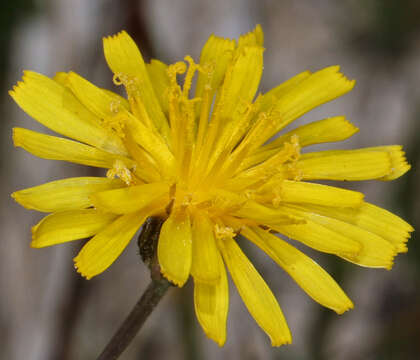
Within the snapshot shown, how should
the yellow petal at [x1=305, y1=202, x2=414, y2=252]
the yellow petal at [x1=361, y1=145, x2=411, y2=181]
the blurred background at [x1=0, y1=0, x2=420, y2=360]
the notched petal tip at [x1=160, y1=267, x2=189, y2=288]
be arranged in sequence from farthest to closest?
the blurred background at [x1=0, y1=0, x2=420, y2=360] < the yellow petal at [x1=361, y1=145, x2=411, y2=181] < the yellow petal at [x1=305, y1=202, x2=414, y2=252] < the notched petal tip at [x1=160, y1=267, x2=189, y2=288]

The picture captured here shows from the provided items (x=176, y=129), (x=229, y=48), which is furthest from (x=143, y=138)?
(x=229, y=48)

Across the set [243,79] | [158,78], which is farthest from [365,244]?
[158,78]

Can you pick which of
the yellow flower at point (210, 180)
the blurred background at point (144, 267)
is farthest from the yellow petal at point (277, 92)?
the blurred background at point (144, 267)

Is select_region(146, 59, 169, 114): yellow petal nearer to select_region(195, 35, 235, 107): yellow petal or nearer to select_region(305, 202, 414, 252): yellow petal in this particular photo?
select_region(195, 35, 235, 107): yellow petal

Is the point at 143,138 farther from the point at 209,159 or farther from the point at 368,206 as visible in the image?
the point at 368,206

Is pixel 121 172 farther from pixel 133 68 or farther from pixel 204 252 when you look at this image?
pixel 133 68

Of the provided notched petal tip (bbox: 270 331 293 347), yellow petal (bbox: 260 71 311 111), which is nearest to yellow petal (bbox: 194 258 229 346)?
notched petal tip (bbox: 270 331 293 347)

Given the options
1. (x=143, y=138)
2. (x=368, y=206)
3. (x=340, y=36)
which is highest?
(x=340, y=36)

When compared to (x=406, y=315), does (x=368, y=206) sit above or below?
above
